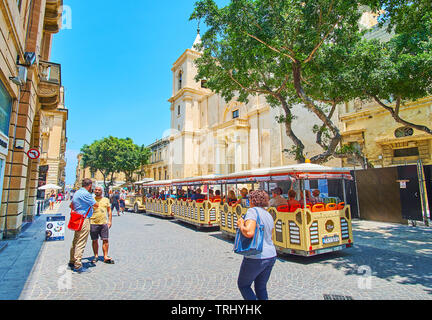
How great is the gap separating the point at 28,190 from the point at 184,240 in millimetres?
9816

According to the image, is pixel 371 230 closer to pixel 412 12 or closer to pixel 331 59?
pixel 331 59

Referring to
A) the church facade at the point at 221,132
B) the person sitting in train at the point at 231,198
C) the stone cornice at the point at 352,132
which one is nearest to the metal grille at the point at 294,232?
the person sitting in train at the point at 231,198

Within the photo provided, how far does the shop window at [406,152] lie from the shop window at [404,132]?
90cm

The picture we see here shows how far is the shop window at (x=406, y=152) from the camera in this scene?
50.6 ft

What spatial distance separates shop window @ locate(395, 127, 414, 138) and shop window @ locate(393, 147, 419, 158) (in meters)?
0.90

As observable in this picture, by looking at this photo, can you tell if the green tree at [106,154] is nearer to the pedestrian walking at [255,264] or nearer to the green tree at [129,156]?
the green tree at [129,156]

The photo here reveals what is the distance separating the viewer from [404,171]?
1183cm

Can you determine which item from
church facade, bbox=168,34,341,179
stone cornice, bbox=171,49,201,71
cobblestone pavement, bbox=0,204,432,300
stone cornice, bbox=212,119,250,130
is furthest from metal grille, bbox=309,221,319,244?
stone cornice, bbox=171,49,201,71

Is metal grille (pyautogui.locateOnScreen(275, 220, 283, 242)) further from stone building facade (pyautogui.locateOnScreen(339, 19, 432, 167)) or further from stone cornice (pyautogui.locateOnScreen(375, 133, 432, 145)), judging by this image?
stone cornice (pyautogui.locateOnScreen(375, 133, 432, 145))

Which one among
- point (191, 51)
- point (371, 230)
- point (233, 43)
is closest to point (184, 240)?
point (371, 230)

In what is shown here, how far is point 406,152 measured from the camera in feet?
51.8

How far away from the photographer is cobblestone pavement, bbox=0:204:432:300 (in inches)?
170
